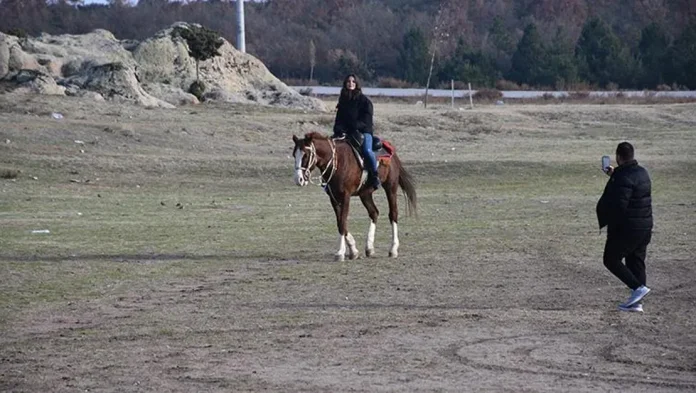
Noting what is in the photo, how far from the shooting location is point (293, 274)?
17469 mm

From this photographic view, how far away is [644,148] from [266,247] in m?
21.0

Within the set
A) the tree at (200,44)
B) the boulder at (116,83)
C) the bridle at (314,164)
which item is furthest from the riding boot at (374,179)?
the tree at (200,44)

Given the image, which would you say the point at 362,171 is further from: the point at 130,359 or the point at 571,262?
the point at 130,359

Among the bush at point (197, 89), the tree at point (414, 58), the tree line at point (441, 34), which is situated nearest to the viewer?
the bush at point (197, 89)

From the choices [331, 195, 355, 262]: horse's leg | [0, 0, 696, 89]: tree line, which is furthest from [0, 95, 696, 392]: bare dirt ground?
[0, 0, 696, 89]: tree line

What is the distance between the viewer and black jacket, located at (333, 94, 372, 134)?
19.2 meters

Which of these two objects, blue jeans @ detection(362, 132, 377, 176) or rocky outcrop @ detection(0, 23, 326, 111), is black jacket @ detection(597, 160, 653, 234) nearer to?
blue jeans @ detection(362, 132, 377, 176)

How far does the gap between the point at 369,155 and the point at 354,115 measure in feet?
1.97

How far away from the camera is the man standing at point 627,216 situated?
46.3 feet

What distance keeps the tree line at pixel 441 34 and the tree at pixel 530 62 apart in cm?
8

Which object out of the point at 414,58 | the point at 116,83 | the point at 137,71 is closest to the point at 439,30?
the point at 414,58

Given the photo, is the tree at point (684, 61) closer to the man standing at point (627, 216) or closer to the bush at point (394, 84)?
the bush at point (394, 84)

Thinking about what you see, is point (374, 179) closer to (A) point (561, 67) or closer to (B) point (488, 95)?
(B) point (488, 95)

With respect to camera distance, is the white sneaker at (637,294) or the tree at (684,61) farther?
the tree at (684,61)
